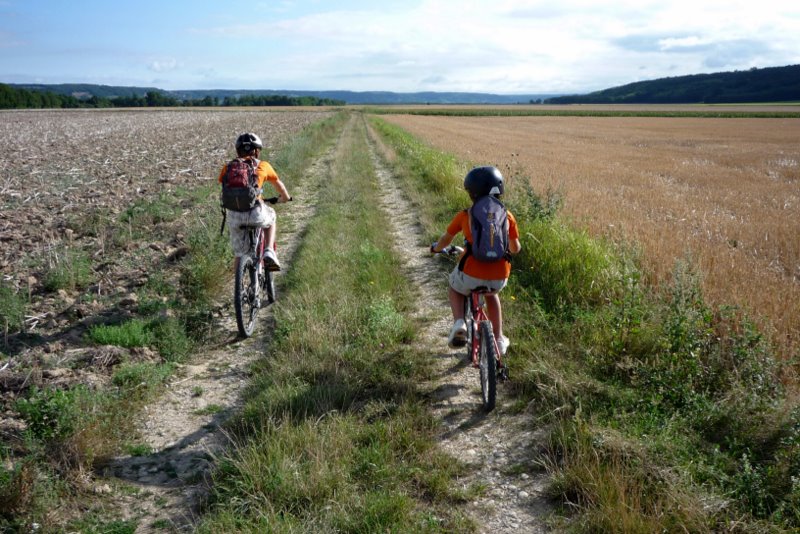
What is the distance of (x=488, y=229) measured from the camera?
4125 millimetres

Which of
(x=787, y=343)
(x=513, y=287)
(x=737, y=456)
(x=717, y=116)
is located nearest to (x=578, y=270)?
(x=513, y=287)

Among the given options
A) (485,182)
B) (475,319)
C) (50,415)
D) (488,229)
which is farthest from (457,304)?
(50,415)

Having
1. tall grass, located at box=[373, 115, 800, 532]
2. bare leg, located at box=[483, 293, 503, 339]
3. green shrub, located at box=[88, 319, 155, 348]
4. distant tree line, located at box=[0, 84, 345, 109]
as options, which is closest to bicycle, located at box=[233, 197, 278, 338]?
green shrub, located at box=[88, 319, 155, 348]

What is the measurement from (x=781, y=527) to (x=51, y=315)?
7028 millimetres

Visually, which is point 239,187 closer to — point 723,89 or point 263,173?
point 263,173

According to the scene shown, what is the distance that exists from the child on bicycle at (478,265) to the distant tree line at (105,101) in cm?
10835

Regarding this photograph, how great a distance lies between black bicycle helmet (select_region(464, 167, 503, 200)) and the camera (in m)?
4.18

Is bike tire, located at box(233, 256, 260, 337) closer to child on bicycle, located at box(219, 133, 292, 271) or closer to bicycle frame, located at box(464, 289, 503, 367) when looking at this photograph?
child on bicycle, located at box(219, 133, 292, 271)

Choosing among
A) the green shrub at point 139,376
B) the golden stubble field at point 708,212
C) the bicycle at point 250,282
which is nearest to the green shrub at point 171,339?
the green shrub at point 139,376

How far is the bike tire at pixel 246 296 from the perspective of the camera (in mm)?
5596

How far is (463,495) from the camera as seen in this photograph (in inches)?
128

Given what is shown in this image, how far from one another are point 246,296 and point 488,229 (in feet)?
10.4

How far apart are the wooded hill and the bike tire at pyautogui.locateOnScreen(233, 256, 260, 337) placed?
154382 mm

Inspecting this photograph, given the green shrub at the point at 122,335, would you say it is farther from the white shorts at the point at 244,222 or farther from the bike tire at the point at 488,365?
the bike tire at the point at 488,365
